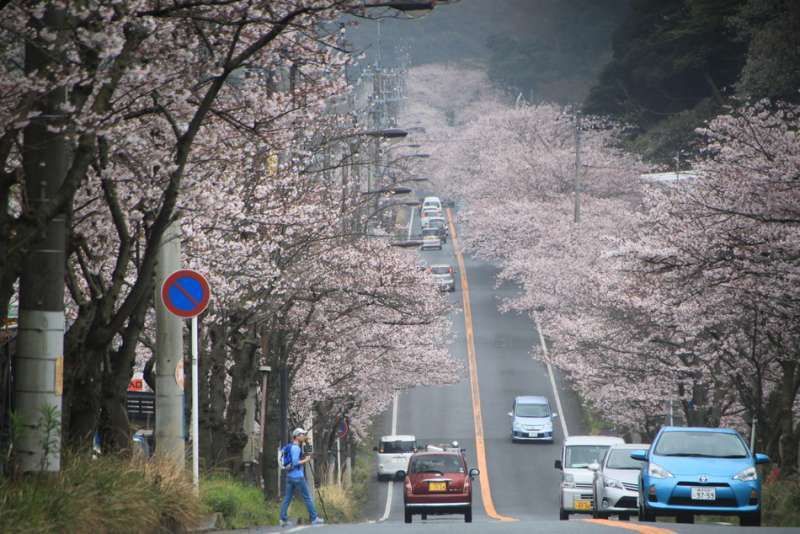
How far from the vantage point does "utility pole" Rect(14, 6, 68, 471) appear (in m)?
10.8

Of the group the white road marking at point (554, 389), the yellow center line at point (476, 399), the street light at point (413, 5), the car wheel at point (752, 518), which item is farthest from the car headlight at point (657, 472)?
the white road marking at point (554, 389)

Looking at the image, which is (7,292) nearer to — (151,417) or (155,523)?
(155,523)

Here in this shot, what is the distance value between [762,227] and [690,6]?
4708 cm

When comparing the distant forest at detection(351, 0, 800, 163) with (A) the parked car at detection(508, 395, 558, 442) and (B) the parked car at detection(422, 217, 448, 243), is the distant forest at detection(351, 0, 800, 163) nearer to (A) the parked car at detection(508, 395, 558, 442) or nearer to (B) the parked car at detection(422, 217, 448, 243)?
(A) the parked car at detection(508, 395, 558, 442)

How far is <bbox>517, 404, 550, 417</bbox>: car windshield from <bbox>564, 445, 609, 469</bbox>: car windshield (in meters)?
25.5

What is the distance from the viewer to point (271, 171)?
22.6m

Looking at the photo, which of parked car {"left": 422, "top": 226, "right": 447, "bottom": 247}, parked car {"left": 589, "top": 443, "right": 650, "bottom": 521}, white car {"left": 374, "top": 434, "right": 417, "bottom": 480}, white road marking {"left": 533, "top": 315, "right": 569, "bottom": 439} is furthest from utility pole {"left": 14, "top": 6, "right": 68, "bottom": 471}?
parked car {"left": 422, "top": 226, "right": 447, "bottom": 247}

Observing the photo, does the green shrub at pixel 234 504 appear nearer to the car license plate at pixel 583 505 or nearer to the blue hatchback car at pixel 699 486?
the blue hatchback car at pixel 699 486

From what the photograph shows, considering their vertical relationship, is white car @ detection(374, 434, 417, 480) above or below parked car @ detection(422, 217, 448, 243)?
below

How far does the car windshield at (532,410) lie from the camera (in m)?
52.5

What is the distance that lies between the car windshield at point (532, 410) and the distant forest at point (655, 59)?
12024 millimetres

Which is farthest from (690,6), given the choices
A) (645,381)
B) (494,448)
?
(645,381)

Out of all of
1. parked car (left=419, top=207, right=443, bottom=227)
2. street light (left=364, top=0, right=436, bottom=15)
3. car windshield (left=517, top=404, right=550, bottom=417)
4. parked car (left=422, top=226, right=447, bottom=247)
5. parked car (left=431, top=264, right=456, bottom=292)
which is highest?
parked car (left=419, top=207, right=443, bottom=227)

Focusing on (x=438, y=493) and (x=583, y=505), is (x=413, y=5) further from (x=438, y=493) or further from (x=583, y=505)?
(x=438, y=493)
